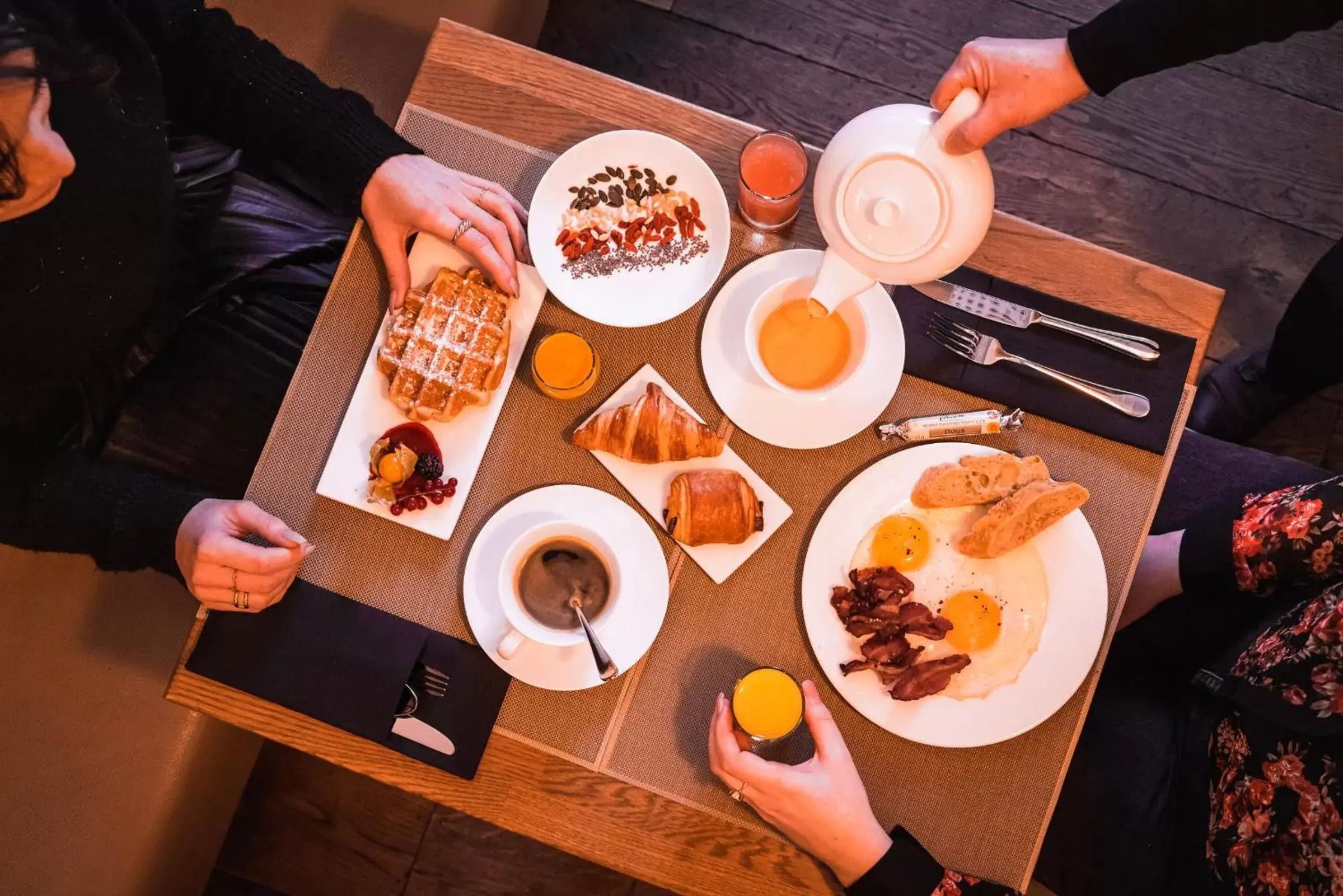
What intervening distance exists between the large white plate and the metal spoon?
0.26 m

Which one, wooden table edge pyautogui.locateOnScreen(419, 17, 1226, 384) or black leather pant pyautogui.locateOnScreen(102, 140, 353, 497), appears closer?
wooden table edge pyautogui.locateOnScreen(419, 17, 1226, 384)

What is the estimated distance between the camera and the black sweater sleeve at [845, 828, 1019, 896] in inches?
50.7

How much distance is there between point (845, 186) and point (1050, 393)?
59cm

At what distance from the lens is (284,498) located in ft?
4.62

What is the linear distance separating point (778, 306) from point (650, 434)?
29 cm

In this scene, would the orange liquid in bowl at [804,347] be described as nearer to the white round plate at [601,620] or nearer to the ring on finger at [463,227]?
the white round plate at [601,620]

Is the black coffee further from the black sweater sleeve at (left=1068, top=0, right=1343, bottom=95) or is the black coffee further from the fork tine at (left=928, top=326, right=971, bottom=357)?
A: the black sweater sleeve at (left=1068, top=0, right=1343, bottom=95)

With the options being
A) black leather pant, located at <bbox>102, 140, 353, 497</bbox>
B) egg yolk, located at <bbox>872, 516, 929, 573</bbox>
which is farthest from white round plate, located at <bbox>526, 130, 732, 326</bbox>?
black leather pant, located at <bbox>102, 140, 353, 497</bbox>

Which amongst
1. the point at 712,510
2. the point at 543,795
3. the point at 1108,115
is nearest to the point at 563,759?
the point at 543,795

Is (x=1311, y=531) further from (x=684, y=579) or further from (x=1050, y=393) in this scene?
(x=684, y=579)

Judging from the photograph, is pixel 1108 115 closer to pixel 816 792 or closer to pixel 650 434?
pixel 650 434

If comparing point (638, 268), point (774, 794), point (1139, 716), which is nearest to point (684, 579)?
point (774, 794)

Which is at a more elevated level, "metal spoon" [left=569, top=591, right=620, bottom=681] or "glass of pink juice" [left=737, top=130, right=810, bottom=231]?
"glass of pink juice" [left=737, top=130, right=810, bottom=231]

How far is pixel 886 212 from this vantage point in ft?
3.42
